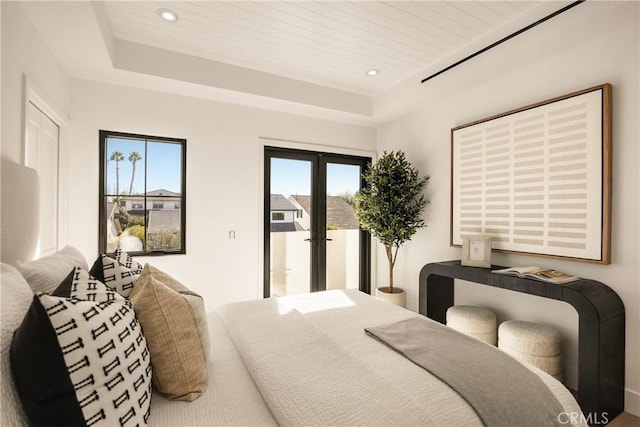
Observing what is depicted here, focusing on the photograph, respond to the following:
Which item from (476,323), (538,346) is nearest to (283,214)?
(476,323)

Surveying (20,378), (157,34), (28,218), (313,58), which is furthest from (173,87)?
(20,378)

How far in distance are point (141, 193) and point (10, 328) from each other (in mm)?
2548

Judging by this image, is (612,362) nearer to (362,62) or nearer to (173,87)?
(362,62)

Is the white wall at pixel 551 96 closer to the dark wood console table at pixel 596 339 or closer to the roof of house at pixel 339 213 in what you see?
the dark wood console table at pixel 596 339

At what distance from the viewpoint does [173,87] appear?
2.93m

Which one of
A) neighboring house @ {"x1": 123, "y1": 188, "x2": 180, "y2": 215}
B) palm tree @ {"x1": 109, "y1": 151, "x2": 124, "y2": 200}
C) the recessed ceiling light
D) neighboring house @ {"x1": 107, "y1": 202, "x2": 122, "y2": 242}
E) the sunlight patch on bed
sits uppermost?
the recessed ceiling light

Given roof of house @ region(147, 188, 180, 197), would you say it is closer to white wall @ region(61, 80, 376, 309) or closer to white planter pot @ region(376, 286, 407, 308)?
white wall @ region(61, 80, 376, 309)

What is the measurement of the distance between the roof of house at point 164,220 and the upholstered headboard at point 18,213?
132cm

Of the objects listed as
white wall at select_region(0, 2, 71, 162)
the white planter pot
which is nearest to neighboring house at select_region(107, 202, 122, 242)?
white wall at select_region(0, 2, 71, 162)

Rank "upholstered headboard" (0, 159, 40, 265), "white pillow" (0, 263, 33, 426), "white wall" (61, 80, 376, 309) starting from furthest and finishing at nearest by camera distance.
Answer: "white wall" (61, 80, 376, 309)
"upholstered headboard" (0, 159, 40, 265)
"white pillow" (0, 263, 33, 426)

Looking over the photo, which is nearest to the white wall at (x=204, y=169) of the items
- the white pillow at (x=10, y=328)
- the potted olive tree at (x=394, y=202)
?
the potted olive tree at (x=394, y=202)

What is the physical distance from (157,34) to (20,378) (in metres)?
2.62

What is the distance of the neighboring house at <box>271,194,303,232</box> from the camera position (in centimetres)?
374

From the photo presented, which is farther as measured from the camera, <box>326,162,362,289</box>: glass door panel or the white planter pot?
<box>326,162,362,289</box>: glass door panel
